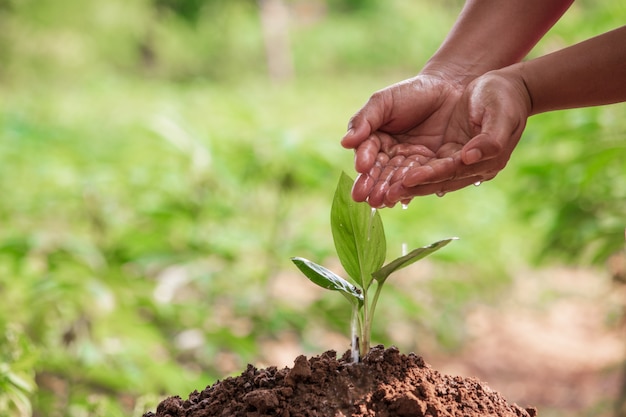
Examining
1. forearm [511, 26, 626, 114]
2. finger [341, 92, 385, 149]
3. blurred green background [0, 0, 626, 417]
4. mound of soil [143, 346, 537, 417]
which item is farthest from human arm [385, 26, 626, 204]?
blurred green background [0, 0, 626, 417]

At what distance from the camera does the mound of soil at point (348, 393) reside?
0.98 meters

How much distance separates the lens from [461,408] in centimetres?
103

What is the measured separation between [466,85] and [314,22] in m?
13.1

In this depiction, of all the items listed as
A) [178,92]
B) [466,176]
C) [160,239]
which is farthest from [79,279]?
[178,92]

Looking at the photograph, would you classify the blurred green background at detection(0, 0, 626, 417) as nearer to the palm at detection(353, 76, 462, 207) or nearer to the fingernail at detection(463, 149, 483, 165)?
the palm at detection(353, 76, 462, 207)

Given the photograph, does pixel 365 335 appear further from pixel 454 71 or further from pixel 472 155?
pixel 454 71

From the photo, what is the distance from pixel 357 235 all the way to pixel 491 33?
0.56m

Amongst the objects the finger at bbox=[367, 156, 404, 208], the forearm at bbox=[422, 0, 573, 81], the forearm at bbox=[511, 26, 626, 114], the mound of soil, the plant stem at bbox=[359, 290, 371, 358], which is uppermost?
the forearm at bbox=[422, 0, 573, 81]

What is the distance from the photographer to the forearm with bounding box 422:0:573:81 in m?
1.46

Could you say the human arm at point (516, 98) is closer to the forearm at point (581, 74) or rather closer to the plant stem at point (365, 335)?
the forearm at point (581, 74)

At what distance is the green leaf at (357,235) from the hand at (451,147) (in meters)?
0.02

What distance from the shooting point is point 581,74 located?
1.22 metres

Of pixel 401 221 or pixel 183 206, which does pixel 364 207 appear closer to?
pixel 183 206

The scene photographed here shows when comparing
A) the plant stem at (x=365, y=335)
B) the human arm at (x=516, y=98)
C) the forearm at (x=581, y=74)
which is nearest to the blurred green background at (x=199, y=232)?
the plant stem at (x=365, y=335)
